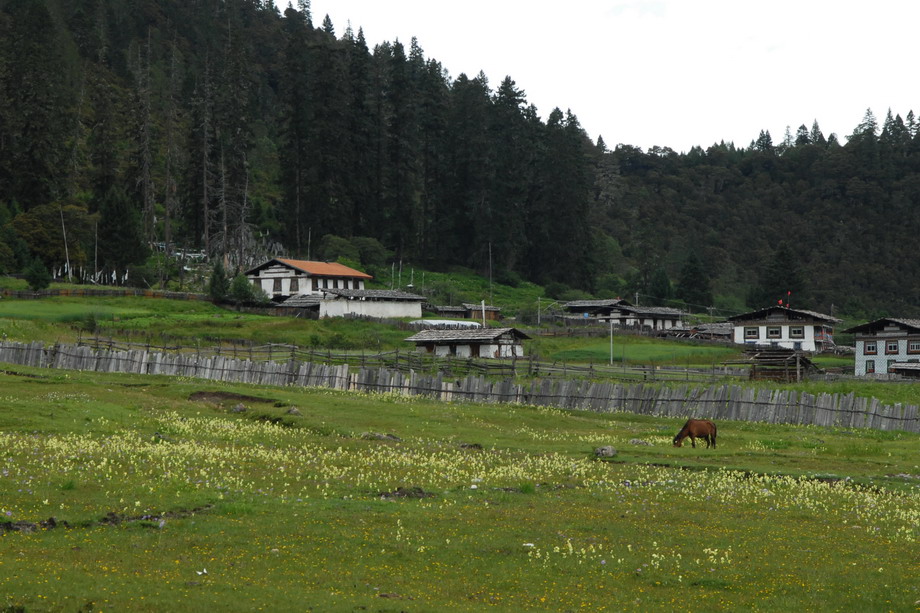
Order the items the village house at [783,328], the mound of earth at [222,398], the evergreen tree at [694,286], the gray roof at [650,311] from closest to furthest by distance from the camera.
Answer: the mound of earth at [222,398]
the village house at [783,328]
the gray roof at [650,311]
the evergreen tree at [694,286]

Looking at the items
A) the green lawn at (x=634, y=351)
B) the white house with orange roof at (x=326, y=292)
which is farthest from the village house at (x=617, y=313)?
the white house with orange roof at (x=326, y=292)

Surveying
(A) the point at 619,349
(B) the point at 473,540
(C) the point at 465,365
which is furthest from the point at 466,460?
(A) the point at 619,349

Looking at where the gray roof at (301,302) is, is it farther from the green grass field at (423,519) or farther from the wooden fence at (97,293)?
the green grass field at (423,519)

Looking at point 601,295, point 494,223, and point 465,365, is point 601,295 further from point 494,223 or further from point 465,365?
point 465,365

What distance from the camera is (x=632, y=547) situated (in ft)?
64.6

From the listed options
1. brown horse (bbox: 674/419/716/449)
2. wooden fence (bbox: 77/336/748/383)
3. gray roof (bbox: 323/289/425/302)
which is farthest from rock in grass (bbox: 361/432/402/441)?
gray roof (bbox: 323/289/425/302)

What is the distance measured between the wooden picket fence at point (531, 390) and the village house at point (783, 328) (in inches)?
2171

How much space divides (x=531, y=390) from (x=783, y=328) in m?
62.4

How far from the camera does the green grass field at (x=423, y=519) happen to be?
15.7 m

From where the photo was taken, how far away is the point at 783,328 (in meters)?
110

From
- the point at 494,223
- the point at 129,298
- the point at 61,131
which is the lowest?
the point at 129,298

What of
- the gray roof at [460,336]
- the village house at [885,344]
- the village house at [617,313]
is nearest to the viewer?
the gray roof at [460,336]

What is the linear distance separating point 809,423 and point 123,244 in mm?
94241

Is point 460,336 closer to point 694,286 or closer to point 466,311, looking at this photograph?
point 466,311
